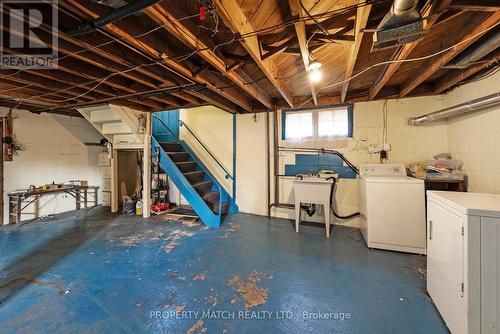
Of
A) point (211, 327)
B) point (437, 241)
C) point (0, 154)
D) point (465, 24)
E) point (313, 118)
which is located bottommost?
point (211, 327)

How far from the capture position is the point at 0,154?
12.8 feet

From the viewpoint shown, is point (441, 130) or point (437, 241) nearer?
point (437, 241)

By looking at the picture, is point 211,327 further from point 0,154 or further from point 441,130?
point 0,154

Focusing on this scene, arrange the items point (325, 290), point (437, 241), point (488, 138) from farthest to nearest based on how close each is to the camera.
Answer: point (488, 138) → point (325, 290) → point (437, 241)

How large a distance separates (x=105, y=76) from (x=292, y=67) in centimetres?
241

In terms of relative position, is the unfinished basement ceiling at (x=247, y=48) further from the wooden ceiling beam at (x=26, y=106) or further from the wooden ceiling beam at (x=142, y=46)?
the wooden ceiling beam at (x=26, y=106)

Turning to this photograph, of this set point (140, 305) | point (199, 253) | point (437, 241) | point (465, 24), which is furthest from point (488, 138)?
point (140, 305)

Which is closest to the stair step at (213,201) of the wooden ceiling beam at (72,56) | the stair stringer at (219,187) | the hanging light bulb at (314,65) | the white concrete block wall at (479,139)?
the stair stringer at (219,187)

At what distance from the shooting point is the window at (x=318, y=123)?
151 inches

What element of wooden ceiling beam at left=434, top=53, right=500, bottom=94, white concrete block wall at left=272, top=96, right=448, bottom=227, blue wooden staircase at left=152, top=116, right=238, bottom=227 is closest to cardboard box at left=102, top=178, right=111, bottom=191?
blue wooden staircase at left=152, top=116, right=238, bottom=227

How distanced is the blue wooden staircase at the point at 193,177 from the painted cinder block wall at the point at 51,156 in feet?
5.77

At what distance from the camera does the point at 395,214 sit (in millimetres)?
2734

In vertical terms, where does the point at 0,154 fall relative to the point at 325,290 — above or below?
above

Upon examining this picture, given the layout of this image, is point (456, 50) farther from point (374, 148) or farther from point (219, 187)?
point (219, 187)
